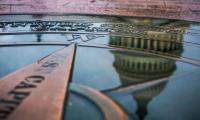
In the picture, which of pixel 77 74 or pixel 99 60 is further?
pixel 99 60

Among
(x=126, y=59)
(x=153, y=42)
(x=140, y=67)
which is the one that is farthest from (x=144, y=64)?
(x=153, y=42)

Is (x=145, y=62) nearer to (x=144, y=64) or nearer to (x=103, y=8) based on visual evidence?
(x=144, y=64)

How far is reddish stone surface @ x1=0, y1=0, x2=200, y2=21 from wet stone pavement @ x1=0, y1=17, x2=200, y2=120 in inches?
59.2

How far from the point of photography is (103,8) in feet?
26.7

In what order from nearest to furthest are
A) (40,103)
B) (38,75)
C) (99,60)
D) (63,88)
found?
(40,103), (63,88), (38,75), (99,60)

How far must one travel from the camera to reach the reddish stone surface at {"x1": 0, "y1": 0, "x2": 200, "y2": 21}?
7.43m

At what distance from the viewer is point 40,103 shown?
2377 millimetres

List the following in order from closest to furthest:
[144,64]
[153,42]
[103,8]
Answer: [144,64] → [153,42] → [103,8]

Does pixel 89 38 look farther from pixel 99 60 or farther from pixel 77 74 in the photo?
pixel 77 74

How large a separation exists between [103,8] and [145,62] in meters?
4.71

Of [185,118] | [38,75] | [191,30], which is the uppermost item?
[191,30]

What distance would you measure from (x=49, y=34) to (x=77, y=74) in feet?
5.71

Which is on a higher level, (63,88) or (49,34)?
(49,34)

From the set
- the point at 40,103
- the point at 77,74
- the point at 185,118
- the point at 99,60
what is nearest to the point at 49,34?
the point at 99,60
